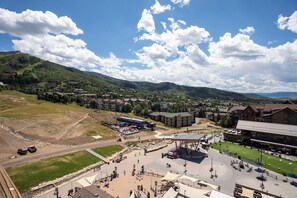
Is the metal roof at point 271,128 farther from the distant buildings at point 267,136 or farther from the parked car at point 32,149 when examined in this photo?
the parked car at point 32,149

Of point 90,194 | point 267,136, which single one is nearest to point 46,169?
point 90,194

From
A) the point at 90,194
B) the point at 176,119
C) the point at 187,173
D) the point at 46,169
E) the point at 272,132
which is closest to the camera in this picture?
the point at 90,194

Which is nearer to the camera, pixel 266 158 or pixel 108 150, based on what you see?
pixel 266 158

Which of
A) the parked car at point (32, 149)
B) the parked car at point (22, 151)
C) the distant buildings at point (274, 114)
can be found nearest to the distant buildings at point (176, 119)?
the distant buildings at point (274, 114)

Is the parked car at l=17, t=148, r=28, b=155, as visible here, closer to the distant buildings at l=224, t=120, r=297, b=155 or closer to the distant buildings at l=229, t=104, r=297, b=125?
the distant buildings at l=224, t=120, r=297, b=155

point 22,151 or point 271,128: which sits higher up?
point 271,128

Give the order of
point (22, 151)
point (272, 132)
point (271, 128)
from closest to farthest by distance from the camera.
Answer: point (22, 151) → point (272, 132) → point (271, 128)

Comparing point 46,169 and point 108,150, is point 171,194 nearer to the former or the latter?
point 46,169
